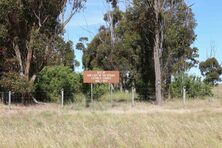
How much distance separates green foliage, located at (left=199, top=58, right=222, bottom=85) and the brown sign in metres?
39.4

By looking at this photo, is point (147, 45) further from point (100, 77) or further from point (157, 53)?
point (100, 77)

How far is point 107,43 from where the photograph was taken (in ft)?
188

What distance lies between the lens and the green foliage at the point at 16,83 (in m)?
32.2

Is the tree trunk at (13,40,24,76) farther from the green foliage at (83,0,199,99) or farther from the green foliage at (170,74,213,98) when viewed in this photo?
the green foliage at (170,74,213,98)

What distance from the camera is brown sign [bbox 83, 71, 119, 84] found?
3478 centimetres

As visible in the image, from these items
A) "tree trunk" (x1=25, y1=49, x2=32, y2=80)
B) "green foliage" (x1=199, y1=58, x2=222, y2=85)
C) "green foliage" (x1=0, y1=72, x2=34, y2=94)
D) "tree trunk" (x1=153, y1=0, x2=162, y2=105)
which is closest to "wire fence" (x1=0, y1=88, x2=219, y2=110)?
"green foliage" (x1=0, y1=72, x2=34, y2=94)

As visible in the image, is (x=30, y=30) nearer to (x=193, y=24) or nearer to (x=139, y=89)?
(x=139, y=89)

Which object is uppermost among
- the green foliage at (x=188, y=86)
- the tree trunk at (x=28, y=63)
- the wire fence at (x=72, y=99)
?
the tree trunk at (x=28, y=63)

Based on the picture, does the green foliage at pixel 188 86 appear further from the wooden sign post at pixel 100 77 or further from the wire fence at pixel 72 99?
the wooden sign post at pixel 100 77

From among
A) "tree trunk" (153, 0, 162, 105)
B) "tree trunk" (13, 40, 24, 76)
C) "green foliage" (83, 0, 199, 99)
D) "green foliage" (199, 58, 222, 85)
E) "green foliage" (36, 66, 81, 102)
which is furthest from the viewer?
"green foliage" (199, 58, 222, 85)

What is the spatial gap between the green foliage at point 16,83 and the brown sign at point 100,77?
13.6ft

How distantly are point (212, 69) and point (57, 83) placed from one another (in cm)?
4104

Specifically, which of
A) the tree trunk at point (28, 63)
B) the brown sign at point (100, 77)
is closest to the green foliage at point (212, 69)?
the brown sign at point (100, 77)

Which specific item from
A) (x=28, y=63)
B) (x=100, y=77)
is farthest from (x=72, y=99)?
(x=28, y=63)
